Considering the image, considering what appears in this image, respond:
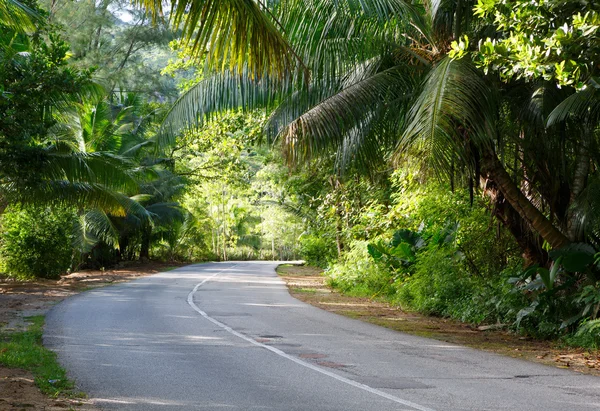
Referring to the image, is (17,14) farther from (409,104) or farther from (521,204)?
(521,204)

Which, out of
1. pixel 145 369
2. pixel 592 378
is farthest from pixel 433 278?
pixel 145 369

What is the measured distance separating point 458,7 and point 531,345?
5.82m

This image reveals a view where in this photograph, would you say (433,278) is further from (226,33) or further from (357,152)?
(226,33)

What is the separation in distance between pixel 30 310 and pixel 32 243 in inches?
374

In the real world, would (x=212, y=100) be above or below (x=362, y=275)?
above

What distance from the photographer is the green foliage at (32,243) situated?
25094 millimetres

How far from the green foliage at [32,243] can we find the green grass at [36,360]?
45.5 feet

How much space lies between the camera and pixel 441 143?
374 inches

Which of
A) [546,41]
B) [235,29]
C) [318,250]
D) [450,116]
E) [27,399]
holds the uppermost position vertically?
[546,41]

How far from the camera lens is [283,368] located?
28.9ft

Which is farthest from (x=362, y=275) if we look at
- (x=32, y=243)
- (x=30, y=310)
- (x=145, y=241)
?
(x=145, y=241)

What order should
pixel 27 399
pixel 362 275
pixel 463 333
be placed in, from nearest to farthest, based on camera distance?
pixel 27 399
pixel 463 333
pixel 362 275

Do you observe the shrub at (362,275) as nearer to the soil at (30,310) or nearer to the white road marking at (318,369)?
the white road marking at (318,369)

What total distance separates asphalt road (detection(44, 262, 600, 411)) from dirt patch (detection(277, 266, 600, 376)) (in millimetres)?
622
